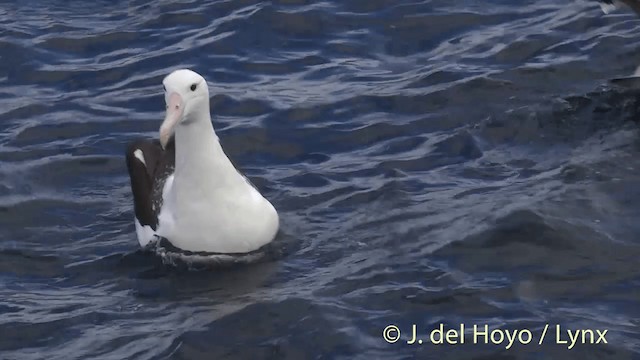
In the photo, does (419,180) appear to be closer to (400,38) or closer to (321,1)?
(400,38)

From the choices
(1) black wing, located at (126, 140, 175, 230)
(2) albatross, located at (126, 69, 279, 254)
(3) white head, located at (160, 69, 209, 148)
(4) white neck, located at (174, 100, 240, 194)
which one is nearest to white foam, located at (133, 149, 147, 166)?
(1) black wing, located at (126, 140, 175, 230)

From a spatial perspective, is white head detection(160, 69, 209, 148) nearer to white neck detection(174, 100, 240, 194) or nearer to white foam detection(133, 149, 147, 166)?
white neck detection(174, 100, 240, 194)

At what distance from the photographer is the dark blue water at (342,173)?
8.71 meters

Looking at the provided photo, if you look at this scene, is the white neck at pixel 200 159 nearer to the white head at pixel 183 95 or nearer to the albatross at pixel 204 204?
the albatross at pixel 204 204

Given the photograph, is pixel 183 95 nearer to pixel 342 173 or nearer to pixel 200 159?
pixel 200 159

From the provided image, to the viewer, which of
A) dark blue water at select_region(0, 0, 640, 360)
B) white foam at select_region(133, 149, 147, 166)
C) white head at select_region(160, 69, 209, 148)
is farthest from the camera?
white foam at select_region(133, 149, 147, 166)

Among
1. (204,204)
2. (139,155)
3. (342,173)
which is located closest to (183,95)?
(204,204)

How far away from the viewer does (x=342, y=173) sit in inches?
434

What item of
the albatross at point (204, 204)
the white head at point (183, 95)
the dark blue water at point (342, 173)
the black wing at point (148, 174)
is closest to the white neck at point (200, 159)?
the albatross at point (204, 204)

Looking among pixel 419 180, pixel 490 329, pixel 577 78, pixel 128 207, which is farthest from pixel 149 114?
pixel 490 329

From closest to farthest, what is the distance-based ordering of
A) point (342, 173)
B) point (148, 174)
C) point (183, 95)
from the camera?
point (183, 95) < point (148, 174) < point (342, 173)

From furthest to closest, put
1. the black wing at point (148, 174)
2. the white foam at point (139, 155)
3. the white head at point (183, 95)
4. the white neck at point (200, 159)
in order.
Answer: the white foam at point (139, 155), the black wing at point (148, 174), the white neck at point (200, 159), the white head at point (183, 95)

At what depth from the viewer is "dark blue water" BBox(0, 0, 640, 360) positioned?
8.71m

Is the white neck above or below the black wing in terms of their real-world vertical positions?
above
